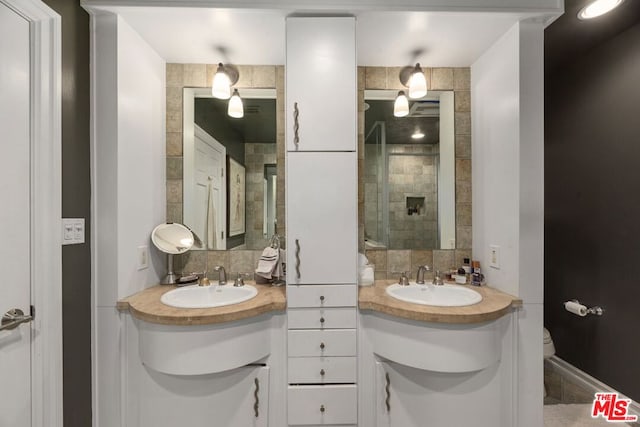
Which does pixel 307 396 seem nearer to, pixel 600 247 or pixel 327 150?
pixel 327 150

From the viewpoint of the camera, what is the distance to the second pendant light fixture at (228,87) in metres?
1.80

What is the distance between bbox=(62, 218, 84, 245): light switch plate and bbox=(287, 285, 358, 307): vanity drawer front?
100 cm

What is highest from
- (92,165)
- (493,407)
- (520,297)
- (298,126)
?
(298,126)

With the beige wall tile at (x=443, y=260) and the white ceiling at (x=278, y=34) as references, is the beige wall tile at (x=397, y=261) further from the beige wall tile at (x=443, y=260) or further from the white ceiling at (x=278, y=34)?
the white ceiling at (x=278, y=34)

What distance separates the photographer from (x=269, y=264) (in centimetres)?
167

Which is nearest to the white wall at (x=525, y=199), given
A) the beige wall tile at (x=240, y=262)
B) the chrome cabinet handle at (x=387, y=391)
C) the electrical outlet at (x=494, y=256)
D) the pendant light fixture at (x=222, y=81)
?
the electrical outlet at (x=494, y=256)

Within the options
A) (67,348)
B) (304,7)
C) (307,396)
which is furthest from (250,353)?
(304,7)

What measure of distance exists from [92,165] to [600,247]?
3100 mm

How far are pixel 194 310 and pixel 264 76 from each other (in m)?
1.49

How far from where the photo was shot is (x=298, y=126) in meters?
1.44

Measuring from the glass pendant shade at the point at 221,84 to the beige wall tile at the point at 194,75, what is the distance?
13 cm

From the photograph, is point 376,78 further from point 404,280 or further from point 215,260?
point 215,260

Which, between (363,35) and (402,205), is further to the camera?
(402,205)

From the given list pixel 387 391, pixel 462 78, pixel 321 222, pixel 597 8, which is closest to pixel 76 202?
pixel 321 222
